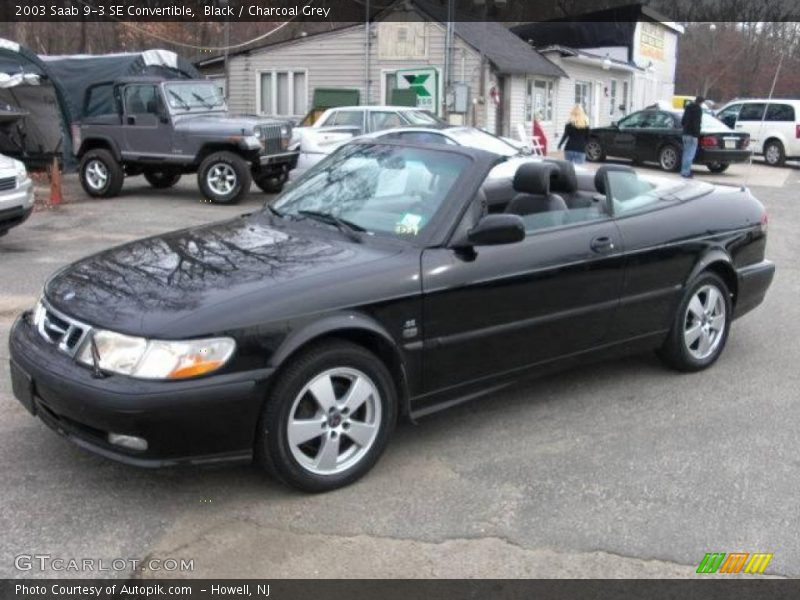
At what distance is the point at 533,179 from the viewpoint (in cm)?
457

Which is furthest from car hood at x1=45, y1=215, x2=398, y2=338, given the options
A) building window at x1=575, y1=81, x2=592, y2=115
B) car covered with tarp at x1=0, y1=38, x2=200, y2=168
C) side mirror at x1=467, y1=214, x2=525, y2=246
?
building window at x1=575, y1=81, x2=592, y2=115

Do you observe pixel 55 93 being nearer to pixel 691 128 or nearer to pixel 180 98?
pixel 180 98

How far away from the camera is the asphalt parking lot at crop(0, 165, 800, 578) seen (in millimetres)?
3172

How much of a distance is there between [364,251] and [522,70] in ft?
67.7

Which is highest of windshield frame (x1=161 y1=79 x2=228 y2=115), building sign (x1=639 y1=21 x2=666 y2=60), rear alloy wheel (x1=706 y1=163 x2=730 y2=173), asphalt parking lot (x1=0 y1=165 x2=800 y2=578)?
building sign (x1=639 y1=21 x2=666 y2=60)

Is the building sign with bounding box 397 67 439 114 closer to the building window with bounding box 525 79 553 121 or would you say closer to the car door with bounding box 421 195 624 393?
the building window with bounding box 525 79 553 121

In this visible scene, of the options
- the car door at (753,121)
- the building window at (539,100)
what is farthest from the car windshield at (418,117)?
the car door at (753,121)

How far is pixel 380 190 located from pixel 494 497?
176cm

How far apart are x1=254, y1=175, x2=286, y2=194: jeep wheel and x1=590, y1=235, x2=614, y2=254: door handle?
1073cm

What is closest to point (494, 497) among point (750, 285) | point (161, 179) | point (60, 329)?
point (60, 329)
